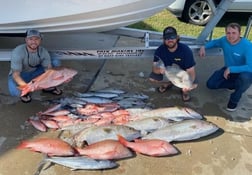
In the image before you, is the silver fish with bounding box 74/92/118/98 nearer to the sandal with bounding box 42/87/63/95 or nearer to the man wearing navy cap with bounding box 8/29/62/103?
the sandal with bounding box 42/87/63/95

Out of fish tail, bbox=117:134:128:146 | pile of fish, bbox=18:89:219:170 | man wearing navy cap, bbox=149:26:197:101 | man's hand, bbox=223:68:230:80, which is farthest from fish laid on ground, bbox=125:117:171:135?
man's hand, bbox=223:68:230:80

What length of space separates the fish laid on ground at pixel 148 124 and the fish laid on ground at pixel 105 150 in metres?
0.36

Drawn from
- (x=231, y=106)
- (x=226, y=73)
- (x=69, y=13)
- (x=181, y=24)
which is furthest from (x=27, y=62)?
(x=181, y=24)

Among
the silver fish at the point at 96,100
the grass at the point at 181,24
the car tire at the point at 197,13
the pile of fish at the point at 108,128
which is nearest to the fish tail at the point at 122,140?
the pile of fish at the point at 108,128

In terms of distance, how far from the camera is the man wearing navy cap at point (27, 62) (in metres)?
4.05

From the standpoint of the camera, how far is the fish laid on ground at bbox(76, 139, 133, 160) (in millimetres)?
3385

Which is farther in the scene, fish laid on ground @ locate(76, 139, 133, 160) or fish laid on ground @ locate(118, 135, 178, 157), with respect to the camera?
fish laid on ground @ locate(118, 135, 178, 157)

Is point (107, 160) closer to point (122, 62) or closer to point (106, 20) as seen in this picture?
point (106, 20)

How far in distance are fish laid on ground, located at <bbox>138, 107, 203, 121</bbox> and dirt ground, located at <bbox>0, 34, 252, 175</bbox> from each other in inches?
10.6

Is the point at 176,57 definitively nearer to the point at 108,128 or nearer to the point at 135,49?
the point at 135,49

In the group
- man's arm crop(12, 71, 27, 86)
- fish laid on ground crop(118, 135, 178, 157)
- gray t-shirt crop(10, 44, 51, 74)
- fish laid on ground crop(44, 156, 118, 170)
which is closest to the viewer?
fish laid on ground crop(44, 156, 118, 170)

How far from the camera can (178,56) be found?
4.37 metres

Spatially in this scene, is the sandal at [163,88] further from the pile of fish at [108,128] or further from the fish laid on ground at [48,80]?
the fish laid on ground at [48,80]

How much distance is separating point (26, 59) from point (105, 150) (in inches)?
54.7
